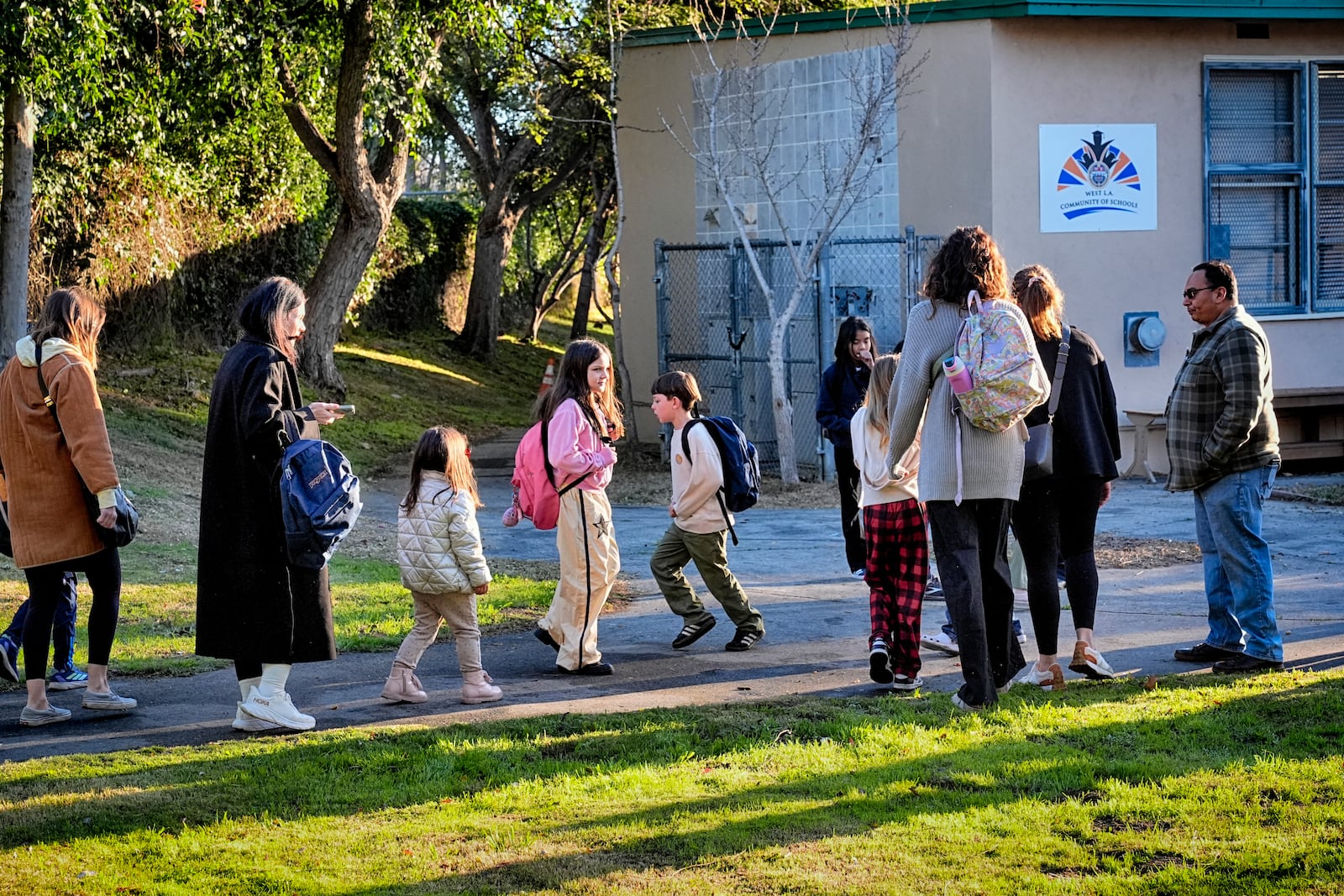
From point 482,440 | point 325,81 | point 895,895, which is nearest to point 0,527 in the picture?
point 895,895

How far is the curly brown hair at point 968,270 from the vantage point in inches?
219

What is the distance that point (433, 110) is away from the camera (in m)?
26.4

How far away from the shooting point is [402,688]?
20.4 ft

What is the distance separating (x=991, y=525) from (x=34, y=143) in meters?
13.8

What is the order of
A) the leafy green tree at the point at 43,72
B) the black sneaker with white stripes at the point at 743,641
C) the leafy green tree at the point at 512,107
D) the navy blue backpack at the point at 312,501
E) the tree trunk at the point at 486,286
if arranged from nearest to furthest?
the navy blue backpack at the point at 312,501 < the black sneaker with white stripes at the point at 743,641 < the leafy green tree at the point at 43,72 < the leafy green tree at the point at 512,107 < the tree trunk at the point at 486,286

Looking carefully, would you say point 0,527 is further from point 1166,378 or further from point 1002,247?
point 1166,378

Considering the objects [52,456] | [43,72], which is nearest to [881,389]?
[52,456]

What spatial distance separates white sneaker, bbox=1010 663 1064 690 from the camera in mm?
6199

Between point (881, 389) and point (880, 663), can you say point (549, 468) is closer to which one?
point (881, 389)

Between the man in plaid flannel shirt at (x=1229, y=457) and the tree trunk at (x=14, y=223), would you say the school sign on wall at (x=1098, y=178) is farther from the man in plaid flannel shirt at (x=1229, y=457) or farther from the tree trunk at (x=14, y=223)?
the tree trunk at (x=14, y=223)

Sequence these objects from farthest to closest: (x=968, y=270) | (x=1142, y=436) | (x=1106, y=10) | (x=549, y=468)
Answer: (x=1142, y=436)
(x=1106, y=10)
(x=549, y=468)
(x=968, y=270)

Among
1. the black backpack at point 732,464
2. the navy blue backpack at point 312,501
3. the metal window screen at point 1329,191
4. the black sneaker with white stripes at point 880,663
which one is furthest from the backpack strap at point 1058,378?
the metal window screen at point 1329,191

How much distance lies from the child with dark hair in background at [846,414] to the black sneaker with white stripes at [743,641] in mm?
1548

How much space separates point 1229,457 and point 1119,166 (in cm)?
836
